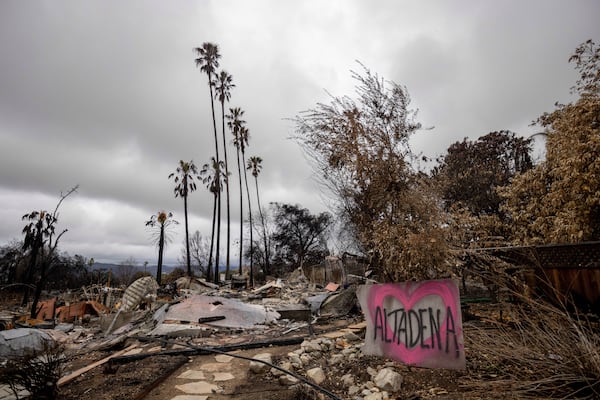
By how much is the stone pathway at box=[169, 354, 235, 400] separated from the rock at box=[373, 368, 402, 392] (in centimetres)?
215

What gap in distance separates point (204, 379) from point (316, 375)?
1.78m

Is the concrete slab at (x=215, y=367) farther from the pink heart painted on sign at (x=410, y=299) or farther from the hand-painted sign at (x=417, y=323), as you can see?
the pink heart painted on sign at (x=410, y=299)

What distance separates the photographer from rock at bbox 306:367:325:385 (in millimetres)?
4059

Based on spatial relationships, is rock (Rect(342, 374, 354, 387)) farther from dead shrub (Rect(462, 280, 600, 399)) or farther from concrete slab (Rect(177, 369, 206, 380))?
concrete slab (Rect(177, 369, 206, 380))

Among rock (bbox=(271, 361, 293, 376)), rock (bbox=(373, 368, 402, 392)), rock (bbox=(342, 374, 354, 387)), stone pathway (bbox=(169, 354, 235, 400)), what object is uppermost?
rock (bbox=(373, 368, 402, 392))

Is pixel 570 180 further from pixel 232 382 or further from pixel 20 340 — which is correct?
pixel 20 340

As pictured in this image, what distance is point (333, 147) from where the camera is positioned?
595 centimetres

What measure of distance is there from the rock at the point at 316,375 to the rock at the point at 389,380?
2.76 feet

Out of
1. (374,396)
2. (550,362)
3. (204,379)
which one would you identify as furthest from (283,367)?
(550,362)

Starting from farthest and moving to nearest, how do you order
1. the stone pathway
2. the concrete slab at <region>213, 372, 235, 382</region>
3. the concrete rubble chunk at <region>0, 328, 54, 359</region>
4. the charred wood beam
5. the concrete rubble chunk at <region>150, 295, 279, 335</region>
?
the concrete rubble chunk at <region>150, 295, 279, 335</region> → the concrete rubble chunk at <region>0, 328, 54, 359</region> → the charred wood beam → the concrete slab at <region>213, 372, 235, 382</region> → the stone pathway

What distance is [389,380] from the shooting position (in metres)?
3.35

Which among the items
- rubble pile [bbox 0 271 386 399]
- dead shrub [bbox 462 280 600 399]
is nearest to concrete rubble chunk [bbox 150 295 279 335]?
rubble pile [bbox 0 271 386 399]

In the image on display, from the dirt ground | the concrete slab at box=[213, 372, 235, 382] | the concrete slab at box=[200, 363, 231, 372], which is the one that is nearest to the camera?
the dirt ground

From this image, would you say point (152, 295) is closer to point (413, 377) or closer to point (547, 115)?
point (413, 377)
